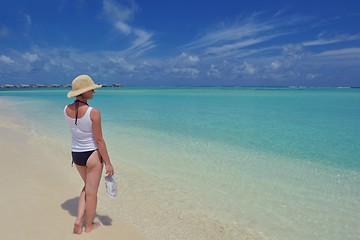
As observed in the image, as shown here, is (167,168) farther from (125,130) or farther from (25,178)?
(125,130)

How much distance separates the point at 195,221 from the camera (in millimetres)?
3904

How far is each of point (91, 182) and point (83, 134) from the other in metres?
0.59

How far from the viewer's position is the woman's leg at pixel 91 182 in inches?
122

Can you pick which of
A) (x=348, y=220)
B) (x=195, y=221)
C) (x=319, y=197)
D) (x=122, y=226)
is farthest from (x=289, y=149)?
(x=122, y=226)

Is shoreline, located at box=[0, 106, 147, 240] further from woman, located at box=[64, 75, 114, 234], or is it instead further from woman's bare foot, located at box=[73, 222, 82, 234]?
woman, located at box=[64, 75, 114, 234]

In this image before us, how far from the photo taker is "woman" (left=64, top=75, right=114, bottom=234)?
2.90 meters

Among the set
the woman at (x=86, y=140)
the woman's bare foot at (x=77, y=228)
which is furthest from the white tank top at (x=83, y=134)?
the woman's bare foot at (x=77, y=228)

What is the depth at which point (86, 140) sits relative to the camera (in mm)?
3018

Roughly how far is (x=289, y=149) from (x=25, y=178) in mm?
7013

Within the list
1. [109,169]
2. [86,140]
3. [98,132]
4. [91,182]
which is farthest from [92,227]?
[98,132]

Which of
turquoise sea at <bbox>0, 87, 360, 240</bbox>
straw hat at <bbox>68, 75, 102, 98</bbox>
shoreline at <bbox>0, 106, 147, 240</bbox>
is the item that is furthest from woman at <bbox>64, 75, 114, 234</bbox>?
turquoise sea at <bbox>0, 87, 360, 240</bbox>

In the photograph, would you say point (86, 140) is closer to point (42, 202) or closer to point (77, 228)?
point (77, 228)

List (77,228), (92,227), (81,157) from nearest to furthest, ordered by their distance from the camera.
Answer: (81,157) → (77,228) → (92,227)

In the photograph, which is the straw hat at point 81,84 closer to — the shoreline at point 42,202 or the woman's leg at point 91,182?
the woman's leg at point 91,182
